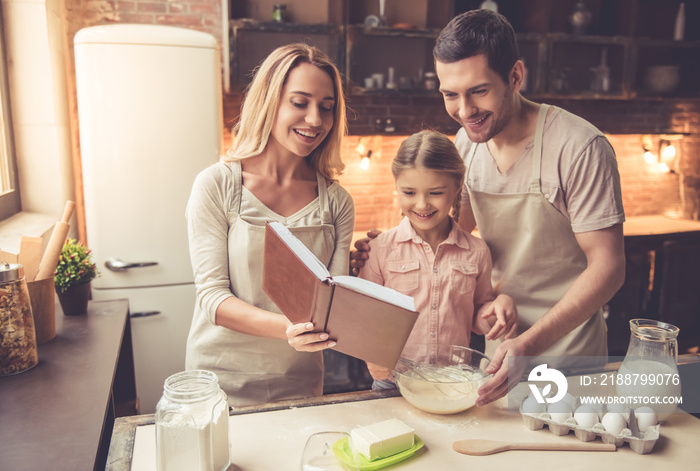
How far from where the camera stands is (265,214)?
5.34 feet

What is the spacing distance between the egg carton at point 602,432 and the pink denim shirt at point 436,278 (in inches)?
19.3

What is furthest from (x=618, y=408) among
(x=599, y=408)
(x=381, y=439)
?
(x=381, y=439)

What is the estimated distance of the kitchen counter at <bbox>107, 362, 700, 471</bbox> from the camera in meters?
1.10

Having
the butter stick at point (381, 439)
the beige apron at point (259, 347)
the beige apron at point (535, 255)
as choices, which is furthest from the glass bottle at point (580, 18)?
the butter stick at point (381, 439)

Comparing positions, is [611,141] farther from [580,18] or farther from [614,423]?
[614,423]

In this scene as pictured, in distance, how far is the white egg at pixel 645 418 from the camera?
3.87ft

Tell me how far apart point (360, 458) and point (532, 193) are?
1.02 meters

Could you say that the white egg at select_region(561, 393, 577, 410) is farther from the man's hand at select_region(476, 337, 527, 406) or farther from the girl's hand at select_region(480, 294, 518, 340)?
the girl's hand at select_region(480, 294, 518, 340)

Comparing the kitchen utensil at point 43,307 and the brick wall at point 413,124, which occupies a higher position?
the brick wall at point 413,124

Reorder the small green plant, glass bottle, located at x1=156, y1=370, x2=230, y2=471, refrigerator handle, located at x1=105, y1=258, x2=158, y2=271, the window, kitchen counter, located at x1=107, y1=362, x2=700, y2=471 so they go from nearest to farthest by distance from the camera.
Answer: glass bottle, located at x1=156, y1=370, x2=230, y2=471 < kitchen counter, located at x1=107, y1=362, x2=700, y2=471 < the small green plant < the window < refrigerator handle, located at x1=105, y1=258, x2=158, y2=271

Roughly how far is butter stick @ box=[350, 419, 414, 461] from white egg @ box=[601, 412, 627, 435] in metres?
0.43

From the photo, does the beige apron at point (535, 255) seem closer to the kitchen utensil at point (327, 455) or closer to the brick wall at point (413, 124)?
the kitchen utensil at point (327, 455)

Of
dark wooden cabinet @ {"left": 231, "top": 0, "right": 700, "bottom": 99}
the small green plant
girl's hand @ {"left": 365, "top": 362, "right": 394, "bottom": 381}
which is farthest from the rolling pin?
dark wooden cabinet @ {"left": 231, "top": 0, "right": 700, "bottom": 99}

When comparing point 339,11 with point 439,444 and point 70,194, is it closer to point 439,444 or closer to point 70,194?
point 70,194
